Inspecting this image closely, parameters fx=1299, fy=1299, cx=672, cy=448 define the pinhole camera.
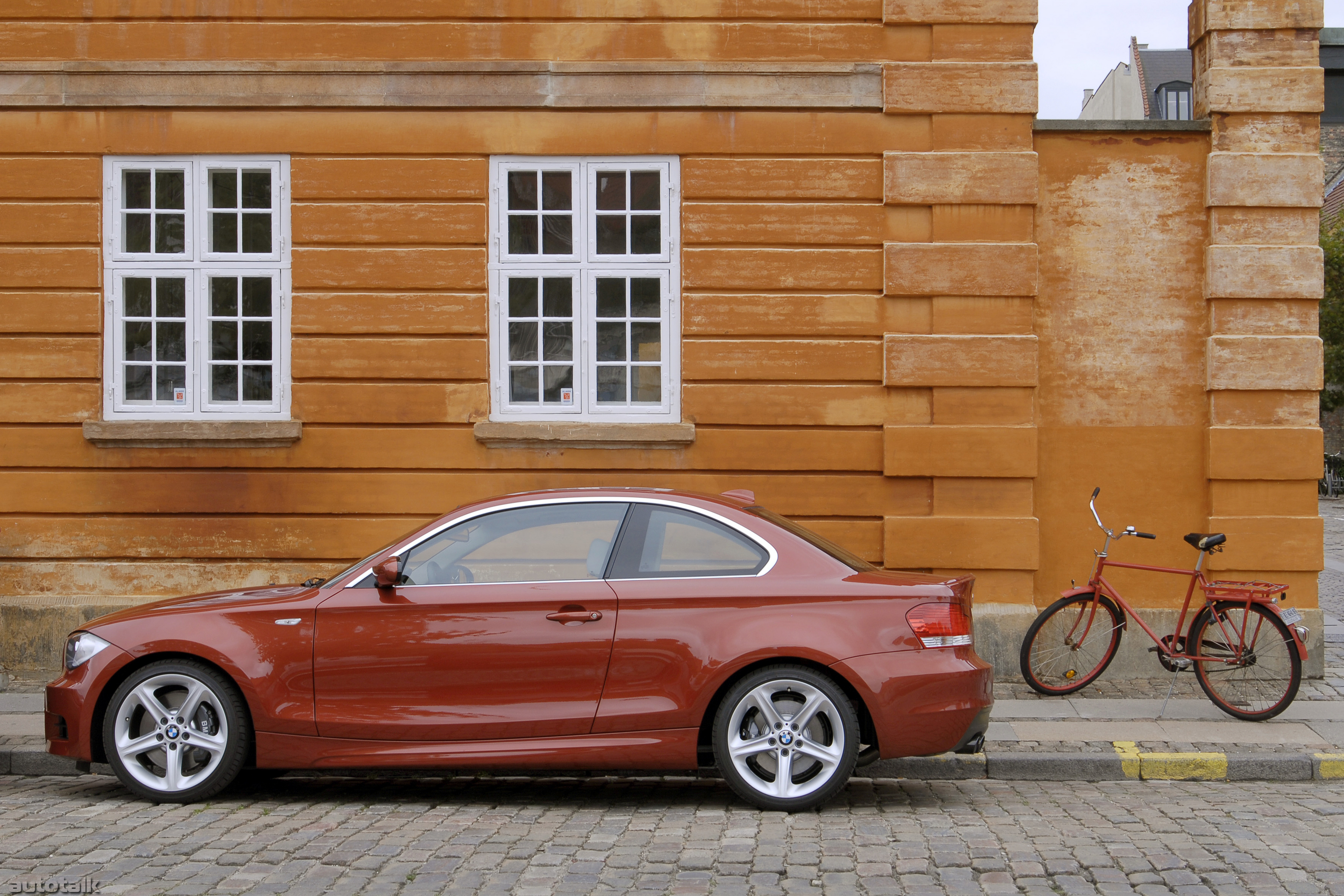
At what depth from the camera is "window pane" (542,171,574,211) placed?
10000mm

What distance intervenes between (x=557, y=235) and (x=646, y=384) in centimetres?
134

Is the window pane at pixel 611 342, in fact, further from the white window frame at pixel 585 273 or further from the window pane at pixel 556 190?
the window pane at pixel 556 190

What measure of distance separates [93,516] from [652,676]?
574 cm

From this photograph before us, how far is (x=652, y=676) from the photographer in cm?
608

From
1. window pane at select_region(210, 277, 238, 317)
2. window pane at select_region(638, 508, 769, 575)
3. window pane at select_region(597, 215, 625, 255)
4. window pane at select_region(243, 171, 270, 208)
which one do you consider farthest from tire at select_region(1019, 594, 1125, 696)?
window pane at select_region(243, 171, 270, 208)

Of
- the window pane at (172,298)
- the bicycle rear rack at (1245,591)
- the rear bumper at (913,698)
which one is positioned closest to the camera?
the rear bumper at (913,698)

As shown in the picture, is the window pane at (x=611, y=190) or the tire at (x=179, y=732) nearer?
the tire at (x=179, y=732)

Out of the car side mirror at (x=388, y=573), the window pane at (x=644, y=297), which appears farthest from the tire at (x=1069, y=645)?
the car side mirror at (x=388, y=573)

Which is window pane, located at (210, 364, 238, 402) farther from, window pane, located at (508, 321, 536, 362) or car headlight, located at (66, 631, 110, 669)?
car headlight, located at (66, 631, 110, 669)

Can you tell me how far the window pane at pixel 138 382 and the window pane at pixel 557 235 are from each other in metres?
3.19

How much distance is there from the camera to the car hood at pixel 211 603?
6406 mm

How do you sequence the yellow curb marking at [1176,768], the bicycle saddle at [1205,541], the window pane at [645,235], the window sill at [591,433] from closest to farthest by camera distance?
the yellow curb marking at [1176,768] < the bicycle saddle at [1205,541] < the window sill at [591,433] < the window pane at [645,235]

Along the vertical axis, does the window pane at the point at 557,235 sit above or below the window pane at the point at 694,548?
above

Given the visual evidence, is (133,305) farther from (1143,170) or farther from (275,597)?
(1143,170)
